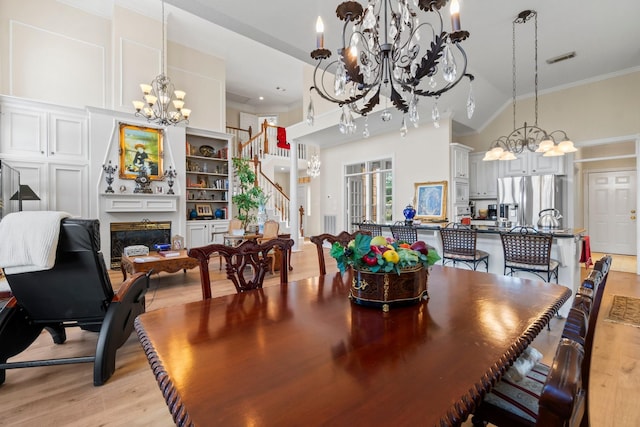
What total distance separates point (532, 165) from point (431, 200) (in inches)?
81.9

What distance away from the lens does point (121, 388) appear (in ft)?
6.42

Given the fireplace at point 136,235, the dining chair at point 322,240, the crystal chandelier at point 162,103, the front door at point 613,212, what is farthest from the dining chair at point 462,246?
the front door at point 613,212

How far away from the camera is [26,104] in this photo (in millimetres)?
5020

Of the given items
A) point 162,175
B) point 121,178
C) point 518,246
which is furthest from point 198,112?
point 518,246

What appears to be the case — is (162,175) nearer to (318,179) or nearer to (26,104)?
(26,104)

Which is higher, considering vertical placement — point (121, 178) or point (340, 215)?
point (121, 178)

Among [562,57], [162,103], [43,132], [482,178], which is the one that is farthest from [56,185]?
[562,57]

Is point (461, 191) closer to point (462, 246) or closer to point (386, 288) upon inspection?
point (462, 246)

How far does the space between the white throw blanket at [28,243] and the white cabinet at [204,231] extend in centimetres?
481

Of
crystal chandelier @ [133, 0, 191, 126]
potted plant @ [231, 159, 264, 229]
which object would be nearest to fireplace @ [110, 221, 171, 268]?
potted plant @ [231, 159, 264, 229]

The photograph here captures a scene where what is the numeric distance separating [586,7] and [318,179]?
654cm

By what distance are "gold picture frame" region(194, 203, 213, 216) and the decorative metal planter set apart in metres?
6.44

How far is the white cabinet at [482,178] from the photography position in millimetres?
6523

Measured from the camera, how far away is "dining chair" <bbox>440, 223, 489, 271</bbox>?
337 cm
